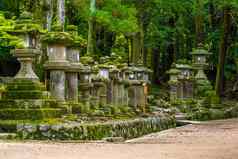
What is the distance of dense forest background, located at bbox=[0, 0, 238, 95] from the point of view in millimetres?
32812

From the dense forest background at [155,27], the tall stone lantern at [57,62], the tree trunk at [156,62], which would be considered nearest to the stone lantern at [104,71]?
the dense forest background at [155,27]

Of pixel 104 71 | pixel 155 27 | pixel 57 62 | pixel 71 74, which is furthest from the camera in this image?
pixel 155 27

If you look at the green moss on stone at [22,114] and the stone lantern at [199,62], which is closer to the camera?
the green moss on stone at [22,114]

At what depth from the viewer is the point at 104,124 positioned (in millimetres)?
17422

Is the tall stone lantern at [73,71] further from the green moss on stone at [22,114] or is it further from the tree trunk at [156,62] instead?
the tree trunk at [156,62]

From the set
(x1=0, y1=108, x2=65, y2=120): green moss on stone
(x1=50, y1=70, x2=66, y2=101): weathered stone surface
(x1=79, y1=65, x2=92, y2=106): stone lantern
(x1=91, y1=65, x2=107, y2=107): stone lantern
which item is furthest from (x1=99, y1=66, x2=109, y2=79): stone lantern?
(x1=0, y1=108, x2=65, y2=120): green moss on stone

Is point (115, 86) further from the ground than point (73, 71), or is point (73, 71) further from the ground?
point (73, 71)

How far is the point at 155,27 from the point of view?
41750 mm

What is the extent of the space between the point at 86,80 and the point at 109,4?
38.2 ft

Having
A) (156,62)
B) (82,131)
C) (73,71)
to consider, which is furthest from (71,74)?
(156,62)

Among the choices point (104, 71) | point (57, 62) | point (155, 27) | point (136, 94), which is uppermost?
point (155, 27)

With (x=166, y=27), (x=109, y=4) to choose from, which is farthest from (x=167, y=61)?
(x=109, y=4)

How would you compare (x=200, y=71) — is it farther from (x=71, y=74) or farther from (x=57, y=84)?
(x=57, y=84)

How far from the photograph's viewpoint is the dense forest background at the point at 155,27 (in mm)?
32812
